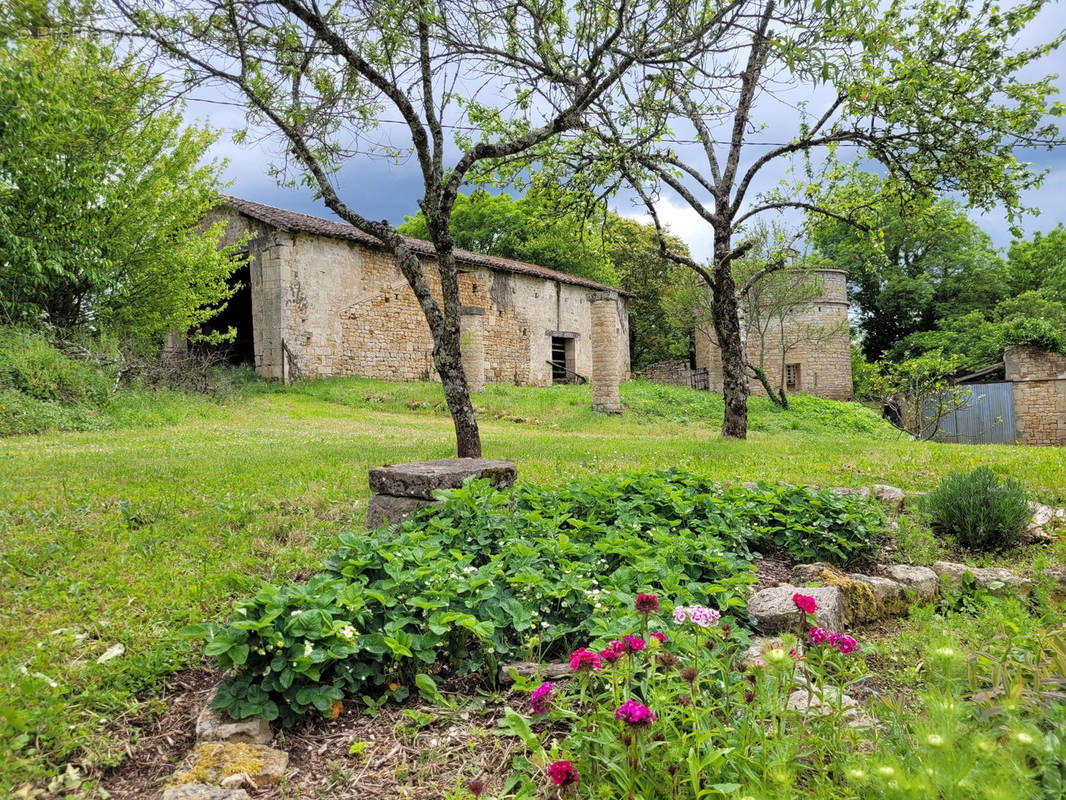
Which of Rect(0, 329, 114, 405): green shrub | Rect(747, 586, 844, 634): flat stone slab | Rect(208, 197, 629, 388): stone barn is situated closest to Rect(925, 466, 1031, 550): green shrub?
Rect(747, 586, 844, 634): flat stone slab

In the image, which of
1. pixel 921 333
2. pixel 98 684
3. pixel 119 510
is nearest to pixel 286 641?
pixel 98 684

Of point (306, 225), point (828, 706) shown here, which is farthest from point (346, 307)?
point (828, 706)

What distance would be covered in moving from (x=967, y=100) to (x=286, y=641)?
35.8 ft

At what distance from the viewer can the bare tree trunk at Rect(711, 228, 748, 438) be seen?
1077 centimetres

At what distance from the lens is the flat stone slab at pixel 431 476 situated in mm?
4141

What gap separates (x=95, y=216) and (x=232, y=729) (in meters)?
14.2

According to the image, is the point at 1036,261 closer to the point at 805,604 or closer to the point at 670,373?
the point at 670,373

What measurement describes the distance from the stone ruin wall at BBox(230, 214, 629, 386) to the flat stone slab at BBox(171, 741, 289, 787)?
16183mm

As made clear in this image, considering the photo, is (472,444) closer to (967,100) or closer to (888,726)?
(888,726)

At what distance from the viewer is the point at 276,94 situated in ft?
25.9

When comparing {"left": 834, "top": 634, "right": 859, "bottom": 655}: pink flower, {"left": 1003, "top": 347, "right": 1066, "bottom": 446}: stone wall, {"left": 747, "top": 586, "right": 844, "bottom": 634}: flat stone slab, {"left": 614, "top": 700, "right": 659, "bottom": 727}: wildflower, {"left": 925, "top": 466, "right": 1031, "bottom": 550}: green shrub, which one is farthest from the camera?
{"left": 1003, "top": 347, "right": 1066, "bottom": 446}: stone wall

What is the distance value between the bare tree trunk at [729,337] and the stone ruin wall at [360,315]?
11.6 metres

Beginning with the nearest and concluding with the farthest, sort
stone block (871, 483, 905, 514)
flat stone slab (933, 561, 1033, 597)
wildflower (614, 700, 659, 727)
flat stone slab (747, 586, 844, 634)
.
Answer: wildflower (614, 700, 659, 727), flat stone slab (747, 586, 844, 634), flat stone slab (933, 561, 1033, 597), stone block (871, 483, 905, 514)

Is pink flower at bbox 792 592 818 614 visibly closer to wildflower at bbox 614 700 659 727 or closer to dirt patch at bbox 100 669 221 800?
wildflower at bbox 614 700 659 727
